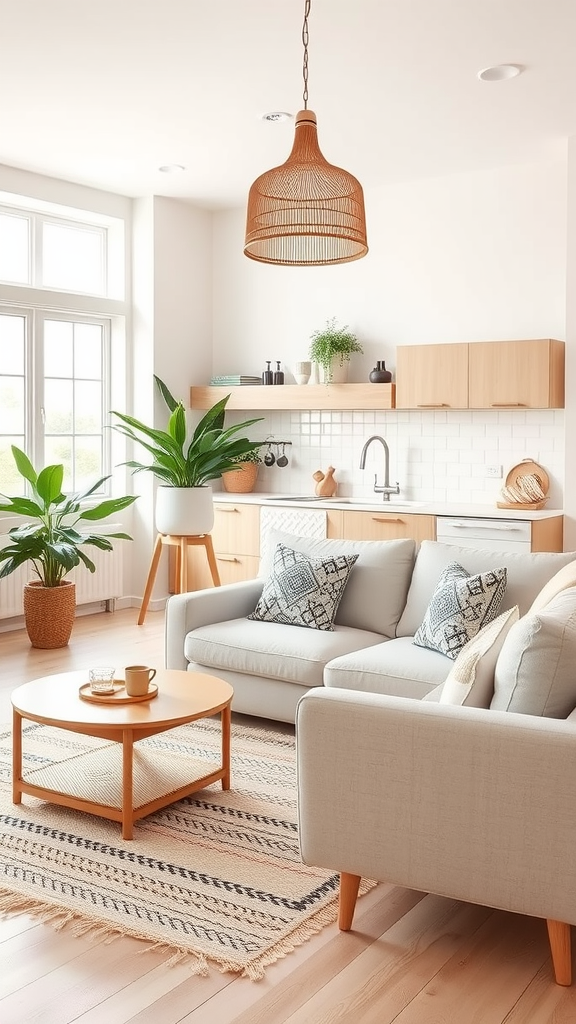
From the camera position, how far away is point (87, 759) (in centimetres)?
380

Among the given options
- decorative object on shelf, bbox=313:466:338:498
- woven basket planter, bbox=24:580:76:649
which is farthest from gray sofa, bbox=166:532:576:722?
decorative object on shelf, bbox=313:466:338:498

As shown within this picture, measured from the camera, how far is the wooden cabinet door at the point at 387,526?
19.4 ft

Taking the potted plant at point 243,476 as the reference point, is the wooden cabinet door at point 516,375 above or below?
above

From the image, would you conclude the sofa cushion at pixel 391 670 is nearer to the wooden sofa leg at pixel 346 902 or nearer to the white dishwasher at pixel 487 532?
the wooden sofa leg at pixel 346 902

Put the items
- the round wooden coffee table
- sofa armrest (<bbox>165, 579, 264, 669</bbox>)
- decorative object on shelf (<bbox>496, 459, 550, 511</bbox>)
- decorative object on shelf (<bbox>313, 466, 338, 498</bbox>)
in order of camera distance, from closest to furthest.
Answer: the round wooden coffee table < sofa armrest (<bbox>165, 579, 264, 669</bbox>) < decorative object on shelf (<bbox>496, 459, 550, 511</bbox>) < decorative object on shelf (<bbox>313, 466, 338, 498</bbox>)

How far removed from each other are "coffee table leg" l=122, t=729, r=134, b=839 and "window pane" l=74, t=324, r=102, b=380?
4.30 metres

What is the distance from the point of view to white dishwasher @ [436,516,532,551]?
18.1ft

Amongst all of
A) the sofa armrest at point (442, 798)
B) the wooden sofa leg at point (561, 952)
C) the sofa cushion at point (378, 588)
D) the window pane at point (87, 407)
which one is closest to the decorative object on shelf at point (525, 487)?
the sofa cushion at point (378, 588)

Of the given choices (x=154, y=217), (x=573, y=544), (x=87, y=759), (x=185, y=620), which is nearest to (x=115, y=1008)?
(x=87, y=759)

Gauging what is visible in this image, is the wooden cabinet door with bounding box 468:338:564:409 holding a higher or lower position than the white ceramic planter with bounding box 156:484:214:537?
higher

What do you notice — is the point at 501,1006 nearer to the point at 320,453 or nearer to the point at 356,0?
the point at 356,0

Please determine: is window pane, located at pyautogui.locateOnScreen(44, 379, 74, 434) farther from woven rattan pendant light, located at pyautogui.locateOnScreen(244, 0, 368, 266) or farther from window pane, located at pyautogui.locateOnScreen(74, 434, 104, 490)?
woven rattan pendant light, located at pyautogui.locateOnScreen(244, 0, 368, 266)

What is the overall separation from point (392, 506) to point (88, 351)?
2.56 metres

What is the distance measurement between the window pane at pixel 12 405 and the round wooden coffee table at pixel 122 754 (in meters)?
3.15
